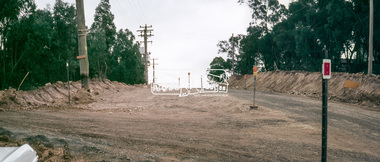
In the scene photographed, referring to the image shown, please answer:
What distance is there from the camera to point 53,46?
46125 mm

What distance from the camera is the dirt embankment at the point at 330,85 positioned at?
758 inches

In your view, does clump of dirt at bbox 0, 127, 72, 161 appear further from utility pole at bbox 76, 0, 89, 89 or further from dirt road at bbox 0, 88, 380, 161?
utility pole at bbox 76, 0, 89, 89

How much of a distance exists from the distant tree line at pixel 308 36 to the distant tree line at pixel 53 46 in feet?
82.5

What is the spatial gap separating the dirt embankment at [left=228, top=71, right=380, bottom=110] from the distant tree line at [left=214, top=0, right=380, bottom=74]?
4.13 meters

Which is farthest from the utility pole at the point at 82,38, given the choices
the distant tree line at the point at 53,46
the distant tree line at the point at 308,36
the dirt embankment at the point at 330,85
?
the distant tree line at the point at 308,36

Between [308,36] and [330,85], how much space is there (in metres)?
14.0

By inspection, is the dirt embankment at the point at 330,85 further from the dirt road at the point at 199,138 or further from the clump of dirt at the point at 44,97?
the clump of dirt at the point at 44,97

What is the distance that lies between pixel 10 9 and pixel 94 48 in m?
23.4

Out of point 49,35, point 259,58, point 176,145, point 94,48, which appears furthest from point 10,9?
point 259,58

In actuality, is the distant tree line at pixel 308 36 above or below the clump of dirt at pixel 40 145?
above

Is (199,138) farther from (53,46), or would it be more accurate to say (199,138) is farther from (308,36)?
(53,46)

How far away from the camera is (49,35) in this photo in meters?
41.2

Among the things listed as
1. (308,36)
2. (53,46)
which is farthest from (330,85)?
(53,46)

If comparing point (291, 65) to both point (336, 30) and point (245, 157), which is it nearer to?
point (336, 30)
